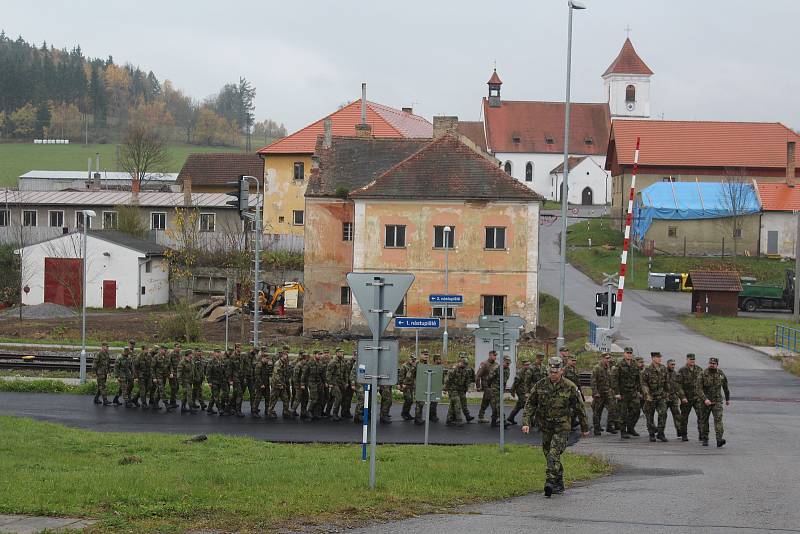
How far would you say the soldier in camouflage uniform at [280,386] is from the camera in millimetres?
22906

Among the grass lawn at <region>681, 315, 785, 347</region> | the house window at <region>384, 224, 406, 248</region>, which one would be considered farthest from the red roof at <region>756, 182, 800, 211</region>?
the house window at <region>384, 224, 406, 248</region>

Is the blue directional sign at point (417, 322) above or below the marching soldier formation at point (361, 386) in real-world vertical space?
above

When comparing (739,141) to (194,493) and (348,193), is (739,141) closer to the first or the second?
(348,193)

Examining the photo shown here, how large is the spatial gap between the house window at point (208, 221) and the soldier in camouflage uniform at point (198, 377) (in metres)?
45.6

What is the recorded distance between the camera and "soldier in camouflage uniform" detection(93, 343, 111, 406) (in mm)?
24297

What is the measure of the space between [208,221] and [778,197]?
118 ft

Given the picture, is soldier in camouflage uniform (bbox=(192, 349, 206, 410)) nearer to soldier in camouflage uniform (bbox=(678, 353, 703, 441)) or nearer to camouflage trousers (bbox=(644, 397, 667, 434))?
camouflage trousers (bbox=(644, 397, 667, 434))

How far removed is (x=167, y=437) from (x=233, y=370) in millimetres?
4853

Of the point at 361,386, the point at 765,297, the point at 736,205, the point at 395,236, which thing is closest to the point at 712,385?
the point at 361,386

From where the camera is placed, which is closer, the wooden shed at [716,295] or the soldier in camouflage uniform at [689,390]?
the soldier in camouflage uniform at [689,390]

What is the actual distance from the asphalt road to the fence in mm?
8914

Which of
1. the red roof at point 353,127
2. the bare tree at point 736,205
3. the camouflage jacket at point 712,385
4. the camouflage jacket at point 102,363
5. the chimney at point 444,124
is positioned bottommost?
the camouflage jacket at point 102,363

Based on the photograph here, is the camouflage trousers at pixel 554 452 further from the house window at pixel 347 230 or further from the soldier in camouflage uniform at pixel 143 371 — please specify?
the house window at pixel 347 230

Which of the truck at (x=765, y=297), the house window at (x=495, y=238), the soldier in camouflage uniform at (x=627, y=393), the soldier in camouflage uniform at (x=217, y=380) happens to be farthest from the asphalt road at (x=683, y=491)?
the truck at (x=765, y=297)
